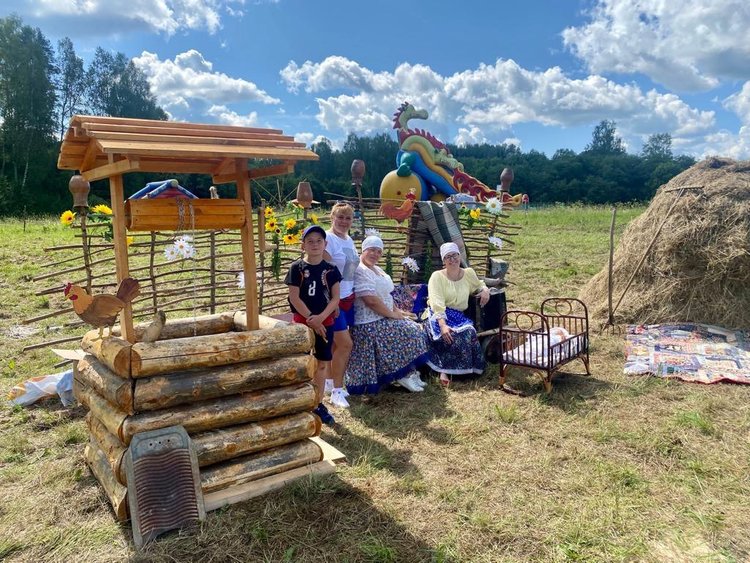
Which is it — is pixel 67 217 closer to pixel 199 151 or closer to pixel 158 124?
pixel 158 124

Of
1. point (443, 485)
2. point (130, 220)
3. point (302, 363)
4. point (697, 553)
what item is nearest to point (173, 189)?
point (130, 220)

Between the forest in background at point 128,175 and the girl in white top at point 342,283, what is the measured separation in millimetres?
14134

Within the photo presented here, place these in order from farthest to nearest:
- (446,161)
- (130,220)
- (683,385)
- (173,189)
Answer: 1. (446,161)
2. (683,385)
3. (173,189)
4. (130,220)

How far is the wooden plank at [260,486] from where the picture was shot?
286cm

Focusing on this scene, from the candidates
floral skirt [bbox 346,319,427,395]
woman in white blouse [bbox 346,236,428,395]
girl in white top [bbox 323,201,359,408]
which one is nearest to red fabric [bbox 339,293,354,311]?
girl in white top [bbox 323,201,359,408]

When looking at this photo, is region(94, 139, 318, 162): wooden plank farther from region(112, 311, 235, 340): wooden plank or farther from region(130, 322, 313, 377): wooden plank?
region(112, 311, 235, 340): wooden plank

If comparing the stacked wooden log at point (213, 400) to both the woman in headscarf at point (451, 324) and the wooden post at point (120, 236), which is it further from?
the woman in headscarf at point (451, 324)

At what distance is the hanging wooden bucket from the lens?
2811 mm

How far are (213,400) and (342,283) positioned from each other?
5.33 ft

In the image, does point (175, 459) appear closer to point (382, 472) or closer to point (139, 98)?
point (382, 472)

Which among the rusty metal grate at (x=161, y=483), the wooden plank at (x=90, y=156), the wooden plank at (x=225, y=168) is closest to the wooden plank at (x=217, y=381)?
the rusty metal grate at (x=161, y=483)

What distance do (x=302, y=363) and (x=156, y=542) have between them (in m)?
1.16

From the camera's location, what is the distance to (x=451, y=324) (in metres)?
5.20

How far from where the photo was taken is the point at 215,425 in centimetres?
293
